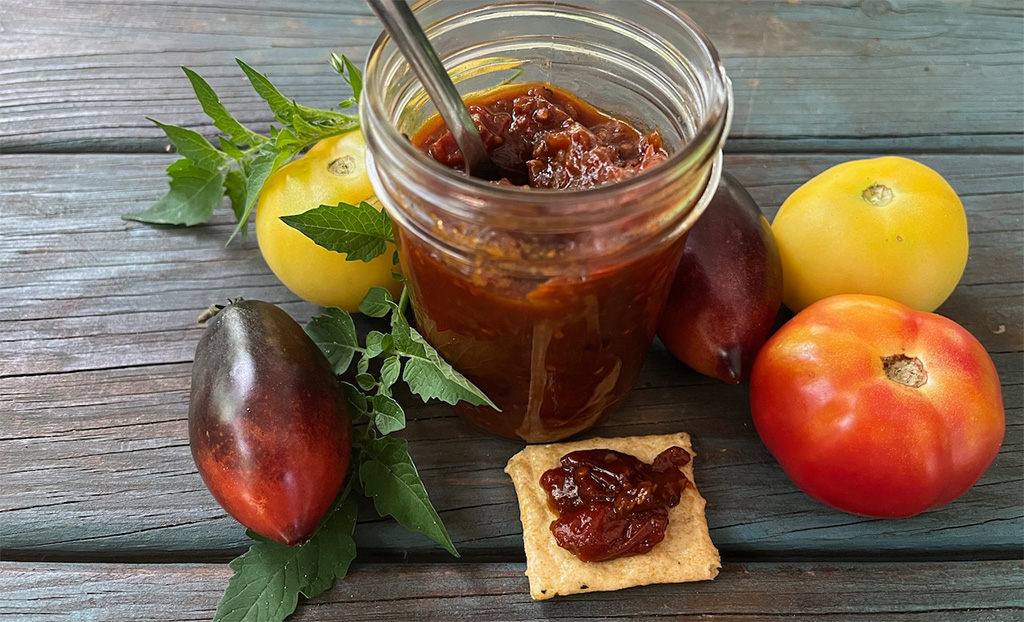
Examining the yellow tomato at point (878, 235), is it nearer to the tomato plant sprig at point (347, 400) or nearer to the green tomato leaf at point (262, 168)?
the tomato plant sprig at point (347, 400)

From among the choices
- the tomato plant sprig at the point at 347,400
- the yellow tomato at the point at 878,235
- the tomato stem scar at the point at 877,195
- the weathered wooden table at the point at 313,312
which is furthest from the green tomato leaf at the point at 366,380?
the tomato stem scar at the point at 877,195

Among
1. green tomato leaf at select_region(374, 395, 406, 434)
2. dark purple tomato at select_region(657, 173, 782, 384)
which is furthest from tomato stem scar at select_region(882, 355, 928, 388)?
green tomato leaf at select_region(374, 395, 406, 434)

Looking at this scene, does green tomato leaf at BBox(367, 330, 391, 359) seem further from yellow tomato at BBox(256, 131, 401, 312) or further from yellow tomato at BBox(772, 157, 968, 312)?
yellow tomato at BBox(772, 157, 968, 312)

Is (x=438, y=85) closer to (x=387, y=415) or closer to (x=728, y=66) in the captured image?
(x=387, y=415)

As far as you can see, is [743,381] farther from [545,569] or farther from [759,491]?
[545,569]

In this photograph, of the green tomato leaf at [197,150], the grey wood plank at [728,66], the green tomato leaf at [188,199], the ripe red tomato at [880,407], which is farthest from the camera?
the grey wood plank at [728,66]
